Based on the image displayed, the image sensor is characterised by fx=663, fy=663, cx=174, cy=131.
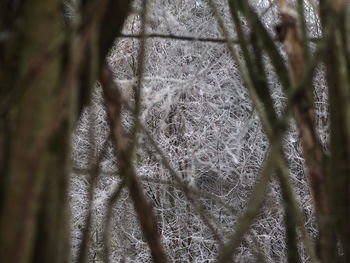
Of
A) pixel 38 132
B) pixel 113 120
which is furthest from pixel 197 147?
pixel 38 132

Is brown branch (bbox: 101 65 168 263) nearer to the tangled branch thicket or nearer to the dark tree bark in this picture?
the dark tree bark

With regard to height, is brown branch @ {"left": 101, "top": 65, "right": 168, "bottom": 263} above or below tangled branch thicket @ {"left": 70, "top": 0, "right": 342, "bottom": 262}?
below

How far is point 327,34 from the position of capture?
0.38 m

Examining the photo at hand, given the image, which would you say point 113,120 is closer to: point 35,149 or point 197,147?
point 35,149

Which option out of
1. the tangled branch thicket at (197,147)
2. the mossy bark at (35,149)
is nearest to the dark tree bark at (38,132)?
the mossy bark at (35,149)

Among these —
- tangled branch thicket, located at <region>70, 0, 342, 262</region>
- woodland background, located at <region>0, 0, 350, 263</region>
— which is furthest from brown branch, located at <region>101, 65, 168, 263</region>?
tangled branch thicket, located at <region>70, 0, 342, 262</region>

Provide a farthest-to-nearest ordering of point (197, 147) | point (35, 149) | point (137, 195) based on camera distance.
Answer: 1. point (197, 147)
2. point (137, 195)
3. point (35, 149)

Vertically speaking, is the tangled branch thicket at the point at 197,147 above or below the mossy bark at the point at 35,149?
above

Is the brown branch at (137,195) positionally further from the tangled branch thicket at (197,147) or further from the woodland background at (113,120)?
the tangled branch thicket at (197,147)

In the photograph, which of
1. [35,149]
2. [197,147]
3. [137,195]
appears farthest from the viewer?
[197,147]

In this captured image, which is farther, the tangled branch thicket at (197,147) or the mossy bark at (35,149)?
the tangled branch thicket at (197,147)

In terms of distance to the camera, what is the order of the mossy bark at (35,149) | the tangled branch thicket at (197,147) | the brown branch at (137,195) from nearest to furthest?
the mossy bark at (35,149), the brown branch at (137,195), the tangled branch thicket at (197,147)

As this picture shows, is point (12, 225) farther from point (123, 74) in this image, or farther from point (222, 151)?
point (123, 74)

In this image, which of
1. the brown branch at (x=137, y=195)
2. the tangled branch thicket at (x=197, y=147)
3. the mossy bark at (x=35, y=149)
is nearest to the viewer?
the mossy bark at (x=35, y=149)
